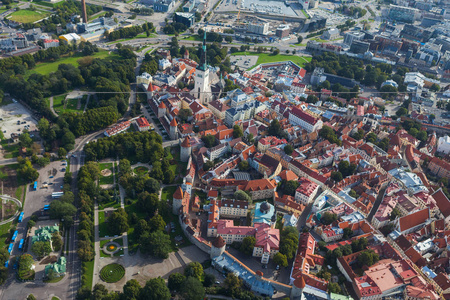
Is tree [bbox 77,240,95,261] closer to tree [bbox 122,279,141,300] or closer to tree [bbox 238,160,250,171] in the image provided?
tree [bbox 122,279,141,300]

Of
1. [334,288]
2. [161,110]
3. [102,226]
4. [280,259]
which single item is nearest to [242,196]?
[280,259]

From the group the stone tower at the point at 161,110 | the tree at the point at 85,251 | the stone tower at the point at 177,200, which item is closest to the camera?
the tree at the point at 85,251

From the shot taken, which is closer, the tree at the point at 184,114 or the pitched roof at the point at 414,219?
the pitched roof at the point at 414,219

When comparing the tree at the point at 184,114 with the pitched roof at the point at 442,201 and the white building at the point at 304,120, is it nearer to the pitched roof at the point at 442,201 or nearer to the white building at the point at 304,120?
the white building at the point at 304,120

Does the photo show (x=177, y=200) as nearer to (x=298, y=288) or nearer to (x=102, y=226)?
(x=102, y=226)

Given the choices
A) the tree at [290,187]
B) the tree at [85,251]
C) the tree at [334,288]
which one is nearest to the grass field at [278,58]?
the tree at [290,187]

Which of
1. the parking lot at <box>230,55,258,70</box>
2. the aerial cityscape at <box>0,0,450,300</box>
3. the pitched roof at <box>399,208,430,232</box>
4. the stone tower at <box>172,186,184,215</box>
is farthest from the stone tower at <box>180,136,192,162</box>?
the parking lot at <box>230,55,258,70</box>
